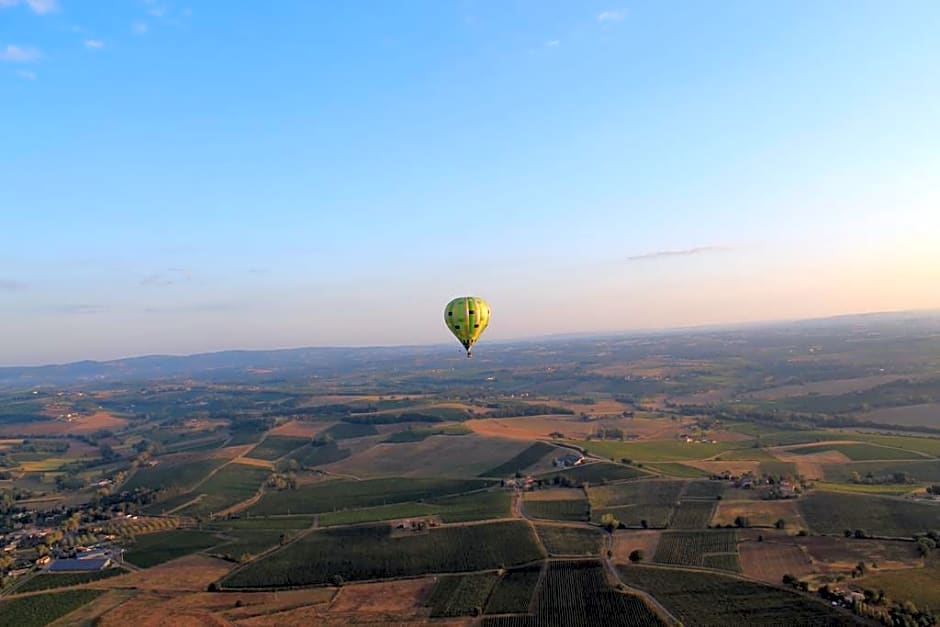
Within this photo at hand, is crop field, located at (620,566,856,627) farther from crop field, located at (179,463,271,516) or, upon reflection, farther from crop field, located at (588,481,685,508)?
crop field, located at (179,463,271,516)

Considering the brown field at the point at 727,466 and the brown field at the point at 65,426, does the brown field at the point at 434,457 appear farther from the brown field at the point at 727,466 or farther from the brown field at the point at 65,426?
the brown field at the point at 65,426

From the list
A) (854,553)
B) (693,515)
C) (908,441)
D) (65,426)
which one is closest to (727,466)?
(693,515)

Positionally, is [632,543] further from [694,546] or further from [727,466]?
[727,466]

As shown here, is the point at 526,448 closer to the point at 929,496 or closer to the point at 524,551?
the point at 524,551

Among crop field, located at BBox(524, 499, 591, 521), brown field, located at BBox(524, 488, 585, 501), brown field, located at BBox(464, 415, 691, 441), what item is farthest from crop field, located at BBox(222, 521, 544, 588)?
brown field, located at BBox(464, 415, 691, 441)

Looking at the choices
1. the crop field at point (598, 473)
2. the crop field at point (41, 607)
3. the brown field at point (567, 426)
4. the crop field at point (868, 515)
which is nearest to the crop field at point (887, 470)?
the crop field at point (868, 515)

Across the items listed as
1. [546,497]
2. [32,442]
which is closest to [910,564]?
[546,497]

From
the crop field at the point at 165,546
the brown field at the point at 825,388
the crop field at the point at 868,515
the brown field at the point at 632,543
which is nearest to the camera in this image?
the brown field at the point at 632,543
